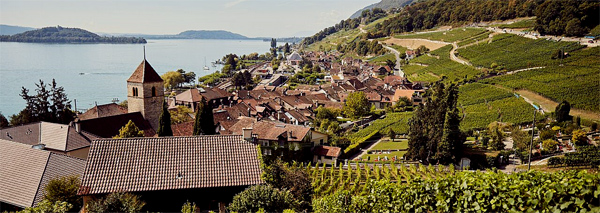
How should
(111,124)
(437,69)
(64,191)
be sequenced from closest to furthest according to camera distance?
(64,191), (111,124), (437,69)

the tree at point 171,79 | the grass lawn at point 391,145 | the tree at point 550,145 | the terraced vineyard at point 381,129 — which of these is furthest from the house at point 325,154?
the tree at point 171,79

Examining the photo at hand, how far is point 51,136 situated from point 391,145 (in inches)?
1027

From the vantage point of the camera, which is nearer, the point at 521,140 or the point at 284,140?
the point at 284,140

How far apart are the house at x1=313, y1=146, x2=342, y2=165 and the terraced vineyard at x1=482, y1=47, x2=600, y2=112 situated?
24910 millimetres

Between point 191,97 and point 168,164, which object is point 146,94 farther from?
point 191,97

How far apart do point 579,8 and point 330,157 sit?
5663cm

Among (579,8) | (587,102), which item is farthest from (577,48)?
(587,102)

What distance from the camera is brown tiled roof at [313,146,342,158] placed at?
29.0 metres

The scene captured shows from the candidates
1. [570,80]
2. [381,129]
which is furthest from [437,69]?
[381,129]

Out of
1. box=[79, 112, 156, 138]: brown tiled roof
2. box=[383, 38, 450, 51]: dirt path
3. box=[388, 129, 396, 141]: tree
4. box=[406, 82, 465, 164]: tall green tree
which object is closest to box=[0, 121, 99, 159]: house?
box=[79, 112, 156, 138]: brown tiled roof

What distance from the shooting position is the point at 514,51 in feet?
202

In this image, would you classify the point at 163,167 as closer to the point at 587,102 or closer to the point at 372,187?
the point at 372,187

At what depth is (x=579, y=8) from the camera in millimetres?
62906

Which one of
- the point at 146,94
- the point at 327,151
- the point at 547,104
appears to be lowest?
the point at 327,151
